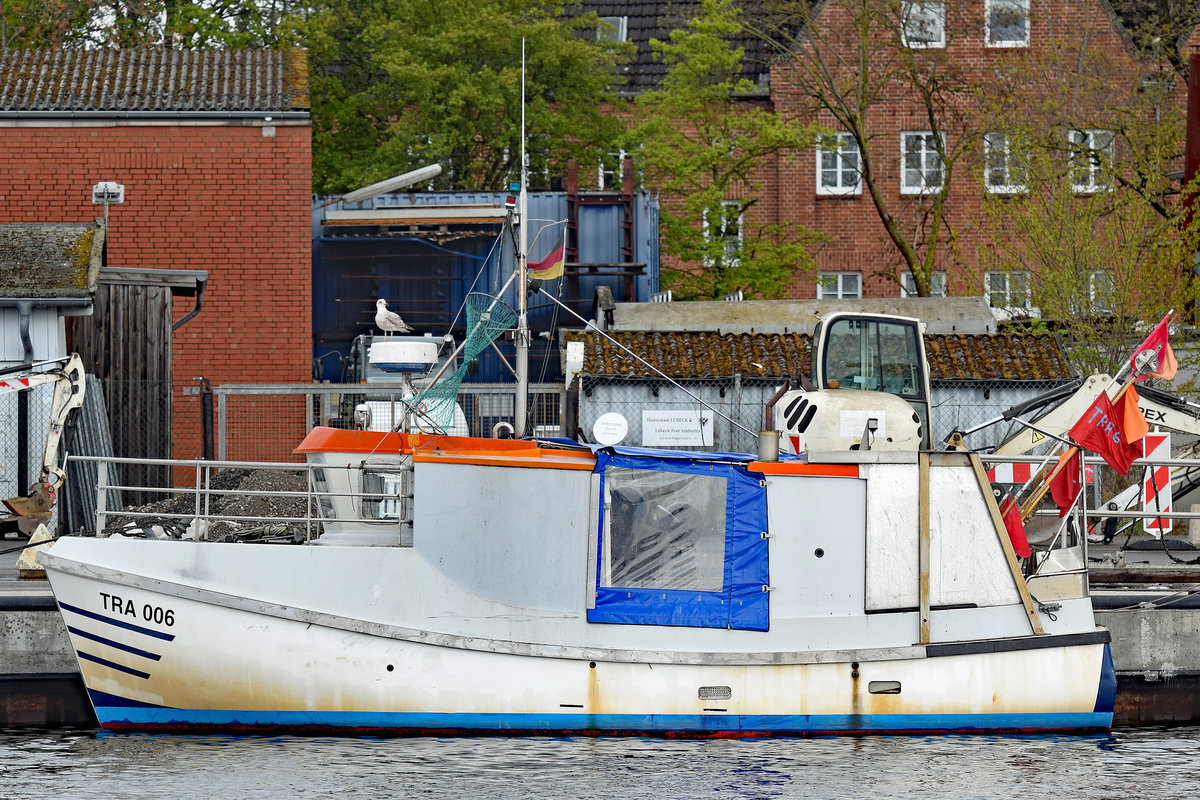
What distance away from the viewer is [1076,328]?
23.0 m

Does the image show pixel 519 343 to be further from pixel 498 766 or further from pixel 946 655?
pixel 946 655

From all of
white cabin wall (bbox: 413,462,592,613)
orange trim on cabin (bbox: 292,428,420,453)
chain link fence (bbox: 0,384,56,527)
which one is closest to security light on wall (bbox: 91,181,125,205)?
chain link fence (bbox: 0,384,56,527)

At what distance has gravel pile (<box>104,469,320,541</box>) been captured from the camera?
13398mm

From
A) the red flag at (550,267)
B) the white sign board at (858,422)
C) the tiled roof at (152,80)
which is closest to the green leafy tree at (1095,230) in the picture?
the white sign board at (858,422)

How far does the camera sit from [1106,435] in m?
13.4

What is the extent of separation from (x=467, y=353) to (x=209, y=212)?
14.4 m

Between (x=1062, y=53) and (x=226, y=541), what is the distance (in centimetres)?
2465

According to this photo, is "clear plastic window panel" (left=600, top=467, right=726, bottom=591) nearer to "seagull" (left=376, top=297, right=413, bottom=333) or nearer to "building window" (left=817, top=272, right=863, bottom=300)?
"seagull" (left=376, top=297, right=413, bottom=333)

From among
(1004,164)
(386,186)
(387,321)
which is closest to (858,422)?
(387,321)

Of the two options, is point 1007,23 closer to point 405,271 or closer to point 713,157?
point 713,157

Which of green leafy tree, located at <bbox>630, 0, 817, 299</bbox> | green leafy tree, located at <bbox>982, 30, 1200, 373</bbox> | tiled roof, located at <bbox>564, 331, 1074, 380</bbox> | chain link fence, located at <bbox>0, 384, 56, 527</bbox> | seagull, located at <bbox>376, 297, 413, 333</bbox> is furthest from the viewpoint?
green leafy tree, located at <bbox>630, 0, 817, 299</bbox>

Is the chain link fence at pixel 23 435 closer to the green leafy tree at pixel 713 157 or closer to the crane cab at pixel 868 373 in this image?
the crane cab at pixel 868 373

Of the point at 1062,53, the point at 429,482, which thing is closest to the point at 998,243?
the point at 1062,53

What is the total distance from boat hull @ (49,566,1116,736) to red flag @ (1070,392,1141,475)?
1.88 meters
